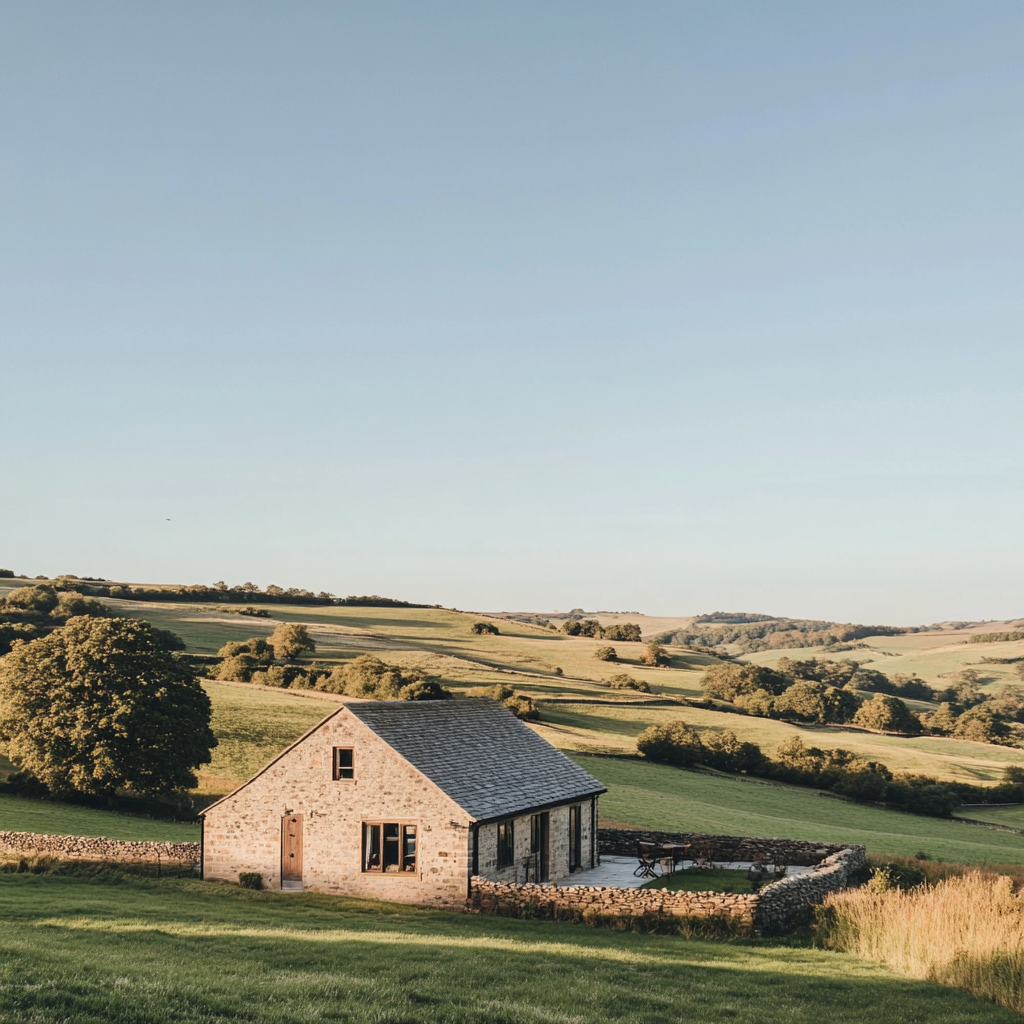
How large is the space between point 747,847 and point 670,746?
1376 inches

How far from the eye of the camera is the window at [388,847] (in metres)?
32.2

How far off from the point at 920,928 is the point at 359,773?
18308mm

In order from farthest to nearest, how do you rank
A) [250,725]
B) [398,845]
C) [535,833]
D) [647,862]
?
[250,725] < [647,862] < [535,833] < [398,845]

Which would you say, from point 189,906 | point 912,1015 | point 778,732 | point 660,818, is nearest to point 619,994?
point 912,1015

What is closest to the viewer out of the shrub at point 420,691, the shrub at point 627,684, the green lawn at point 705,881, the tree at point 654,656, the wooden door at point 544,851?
the green lawn at point 705,881

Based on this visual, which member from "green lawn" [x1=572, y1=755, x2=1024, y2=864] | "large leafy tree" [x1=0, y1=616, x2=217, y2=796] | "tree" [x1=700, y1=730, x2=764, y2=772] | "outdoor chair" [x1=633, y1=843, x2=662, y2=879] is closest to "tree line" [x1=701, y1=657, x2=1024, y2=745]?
"tree" [x1=700, y1=730, x2=764, y2=772]

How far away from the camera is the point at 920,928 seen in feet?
71.8

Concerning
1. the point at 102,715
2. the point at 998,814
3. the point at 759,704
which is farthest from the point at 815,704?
the point at 102,715

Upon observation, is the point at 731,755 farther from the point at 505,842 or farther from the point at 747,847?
the point at 505,842

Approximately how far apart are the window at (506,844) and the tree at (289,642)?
223ft

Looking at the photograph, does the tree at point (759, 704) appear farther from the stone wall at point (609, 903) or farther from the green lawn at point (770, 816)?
the stone wall at point (609, 903)

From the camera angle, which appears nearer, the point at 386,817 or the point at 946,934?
the point at 946,934

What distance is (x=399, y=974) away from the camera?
1795 centimetres

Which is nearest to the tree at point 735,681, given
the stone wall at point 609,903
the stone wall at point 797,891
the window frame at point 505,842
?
the stone wall at point 797,891
